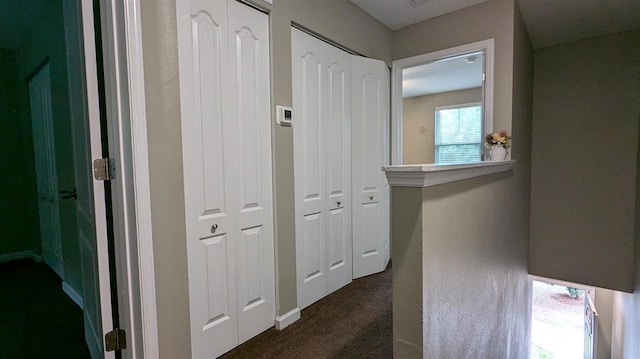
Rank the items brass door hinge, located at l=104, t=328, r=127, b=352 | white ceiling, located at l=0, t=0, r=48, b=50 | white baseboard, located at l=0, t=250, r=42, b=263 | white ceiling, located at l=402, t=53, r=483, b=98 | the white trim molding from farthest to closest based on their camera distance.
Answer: white ceiling, located at l=402, t=53, r=483, b=98
white baseboard, located at l=0, t=250, r=42, b=263
white ceiling, located at l=0, t=0, r=48, b=50
brass door hinge, located at l=104, t=328, r=127, b=352
the white trim molding

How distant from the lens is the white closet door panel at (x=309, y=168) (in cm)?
217

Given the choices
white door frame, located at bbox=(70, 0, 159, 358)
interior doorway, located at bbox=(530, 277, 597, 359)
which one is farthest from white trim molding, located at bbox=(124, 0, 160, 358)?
interior doorway, located at bbox=(530, 277, 597, 359)

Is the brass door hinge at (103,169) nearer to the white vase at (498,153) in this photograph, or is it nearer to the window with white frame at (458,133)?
the white vase at (498,153)

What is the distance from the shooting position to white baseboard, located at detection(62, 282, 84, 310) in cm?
247

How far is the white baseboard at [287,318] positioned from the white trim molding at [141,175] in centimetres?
83

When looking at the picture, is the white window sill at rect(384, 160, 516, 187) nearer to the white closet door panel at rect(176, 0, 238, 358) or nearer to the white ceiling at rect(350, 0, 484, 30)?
the white closet door panel at rect(176, 0, 238, 358)

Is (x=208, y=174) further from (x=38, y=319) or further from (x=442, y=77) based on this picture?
(x=442, y=77)

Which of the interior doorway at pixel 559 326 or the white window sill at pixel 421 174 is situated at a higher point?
the white window sill at pixel 421 174

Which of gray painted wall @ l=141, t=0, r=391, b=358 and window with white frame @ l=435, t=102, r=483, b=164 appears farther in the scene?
window with white frame @ l=435, t=102, r=483, b=164

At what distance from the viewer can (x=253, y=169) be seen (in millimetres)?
1854

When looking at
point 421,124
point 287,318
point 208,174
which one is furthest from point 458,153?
point 208,174

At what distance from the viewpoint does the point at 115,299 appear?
4.55 ft

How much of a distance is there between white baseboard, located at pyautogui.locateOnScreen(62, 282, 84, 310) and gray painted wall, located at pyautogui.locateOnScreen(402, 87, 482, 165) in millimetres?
5550

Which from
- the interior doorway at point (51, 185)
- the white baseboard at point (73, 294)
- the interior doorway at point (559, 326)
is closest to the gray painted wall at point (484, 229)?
the interior doorway at point (51, 185)
